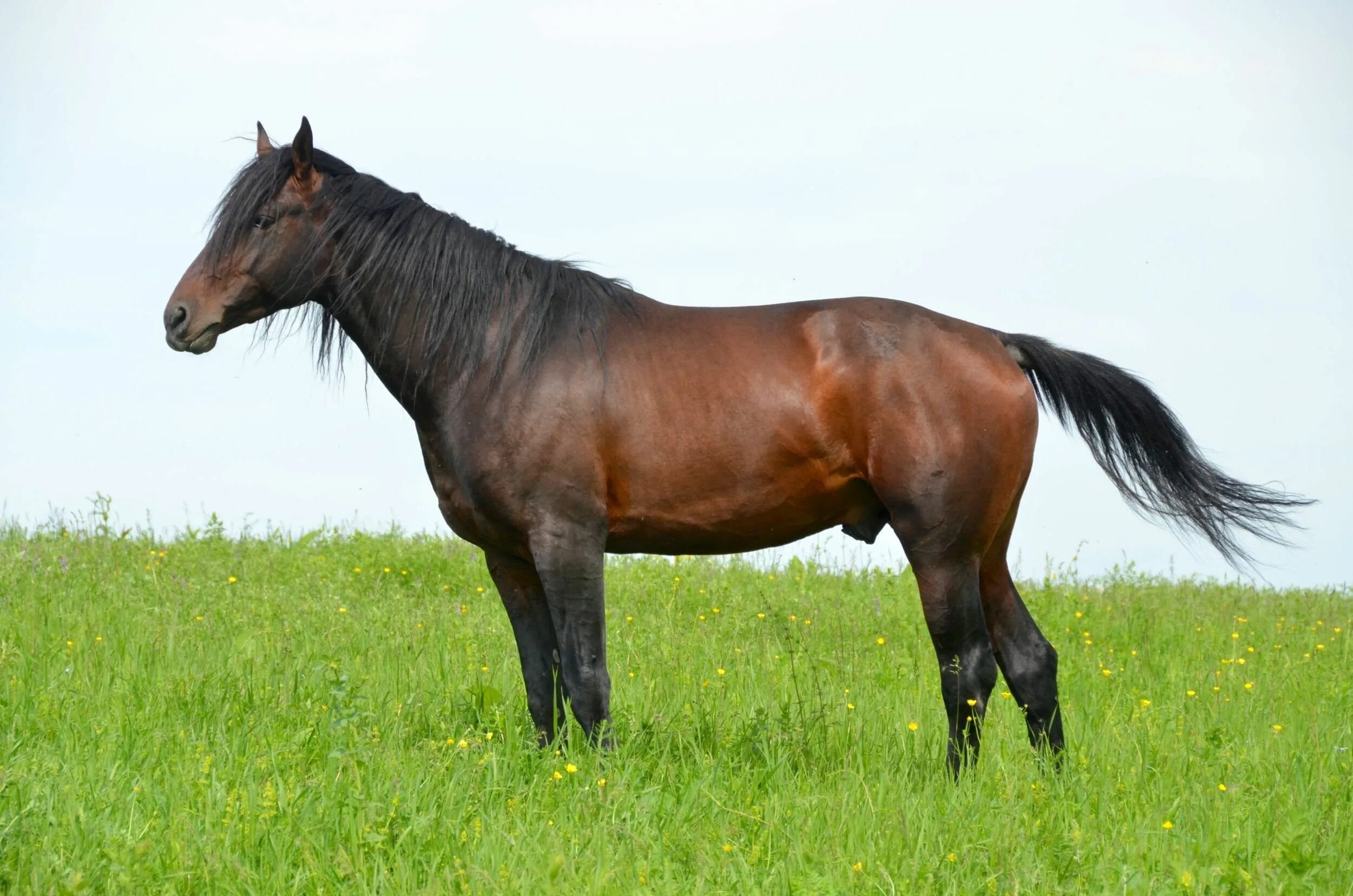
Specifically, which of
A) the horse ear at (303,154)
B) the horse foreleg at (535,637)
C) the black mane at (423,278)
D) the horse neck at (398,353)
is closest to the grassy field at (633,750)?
the horse foreleg at (535,637)

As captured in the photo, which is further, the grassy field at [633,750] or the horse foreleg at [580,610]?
the horse foreleg at [580,610]

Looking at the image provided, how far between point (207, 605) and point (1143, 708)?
6.46 metres

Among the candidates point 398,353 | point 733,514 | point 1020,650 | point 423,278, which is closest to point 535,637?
point 733,514

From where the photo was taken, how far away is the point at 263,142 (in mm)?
5895

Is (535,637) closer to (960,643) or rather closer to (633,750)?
(633,750)

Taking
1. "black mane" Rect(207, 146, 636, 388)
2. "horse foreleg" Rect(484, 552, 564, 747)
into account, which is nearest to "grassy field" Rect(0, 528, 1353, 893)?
"horse foreleg" Rect(484, 552, 564, 747)

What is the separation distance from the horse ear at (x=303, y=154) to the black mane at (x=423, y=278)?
57 mm

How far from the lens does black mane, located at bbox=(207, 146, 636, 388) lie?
5406 mm

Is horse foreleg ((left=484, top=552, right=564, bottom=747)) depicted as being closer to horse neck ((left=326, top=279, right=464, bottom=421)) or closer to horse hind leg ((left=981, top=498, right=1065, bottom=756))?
horse neck ((left=326, top=279, right=464, bottom=421))

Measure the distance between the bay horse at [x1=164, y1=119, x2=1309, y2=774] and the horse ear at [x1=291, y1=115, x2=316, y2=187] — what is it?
0.01m

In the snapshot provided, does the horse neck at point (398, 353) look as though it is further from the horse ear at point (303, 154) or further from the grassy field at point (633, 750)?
the grassy field at point (633, 750)

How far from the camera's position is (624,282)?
5.83 meters

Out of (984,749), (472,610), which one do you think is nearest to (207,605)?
(472,610)

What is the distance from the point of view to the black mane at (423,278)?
5406 mm
